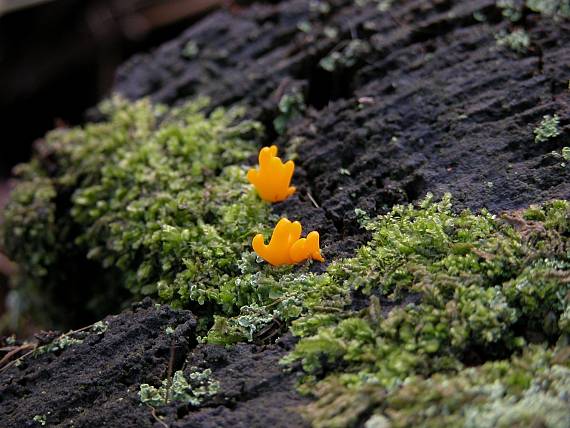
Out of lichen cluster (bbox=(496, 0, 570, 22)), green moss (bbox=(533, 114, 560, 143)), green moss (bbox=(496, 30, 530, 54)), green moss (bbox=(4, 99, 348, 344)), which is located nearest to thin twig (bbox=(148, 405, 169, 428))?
green moss (bbox=(4, 99, 348, 344))

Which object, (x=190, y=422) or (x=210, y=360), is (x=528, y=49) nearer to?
(x=210, y=360)

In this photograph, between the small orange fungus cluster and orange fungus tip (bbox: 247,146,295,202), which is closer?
the small orange fungus cluster

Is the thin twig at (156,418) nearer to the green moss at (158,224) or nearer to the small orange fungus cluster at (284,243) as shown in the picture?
the green moss at (158,224)

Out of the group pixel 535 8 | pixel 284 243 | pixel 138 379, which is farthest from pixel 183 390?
pixel 535 8

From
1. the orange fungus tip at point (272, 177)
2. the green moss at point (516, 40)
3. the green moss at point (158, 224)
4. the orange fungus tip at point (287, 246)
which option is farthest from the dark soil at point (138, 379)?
the green moss at point (516, 40)

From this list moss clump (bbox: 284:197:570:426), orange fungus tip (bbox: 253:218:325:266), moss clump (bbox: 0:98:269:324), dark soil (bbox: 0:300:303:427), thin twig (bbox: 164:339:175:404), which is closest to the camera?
moss clump (bbox: 284:197:570:426)

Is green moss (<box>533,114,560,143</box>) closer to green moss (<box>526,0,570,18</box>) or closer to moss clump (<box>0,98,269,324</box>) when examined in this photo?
green moss (<box>526,0,570,18</box>)
